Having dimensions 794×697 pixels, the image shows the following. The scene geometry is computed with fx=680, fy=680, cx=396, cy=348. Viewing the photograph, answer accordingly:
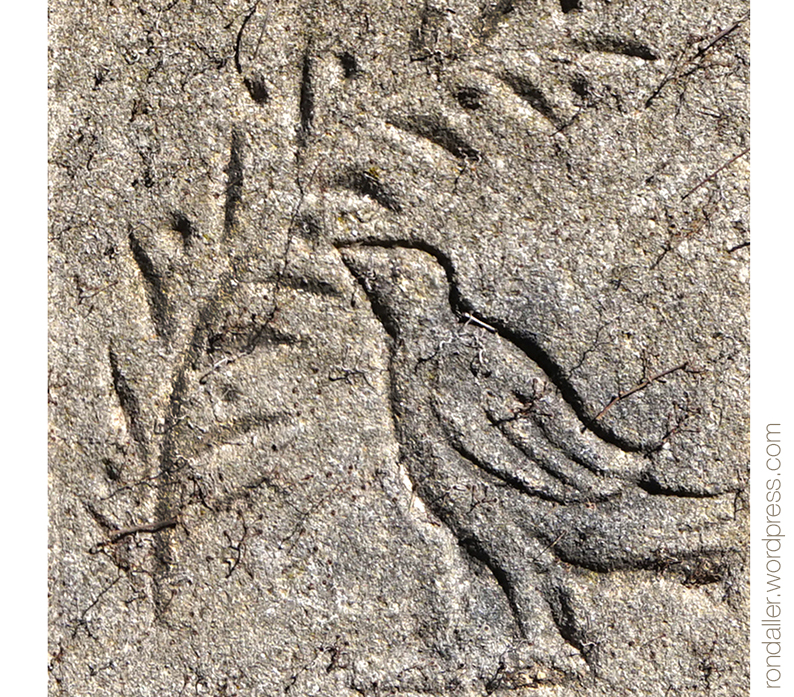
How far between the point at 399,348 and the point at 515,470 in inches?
18.9

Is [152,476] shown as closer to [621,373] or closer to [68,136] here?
[68,136]

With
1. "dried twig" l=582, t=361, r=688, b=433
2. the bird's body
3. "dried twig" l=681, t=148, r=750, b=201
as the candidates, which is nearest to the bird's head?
the bird's body

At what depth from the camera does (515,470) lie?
6.36ft

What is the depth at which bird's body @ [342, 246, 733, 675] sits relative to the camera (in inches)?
75.9

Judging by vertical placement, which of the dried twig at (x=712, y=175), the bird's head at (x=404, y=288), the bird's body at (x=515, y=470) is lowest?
the bird's body at (x=515, y=470)

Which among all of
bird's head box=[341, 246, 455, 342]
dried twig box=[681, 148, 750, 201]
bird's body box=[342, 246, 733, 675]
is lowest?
bird's body box=[342, 246, 733, 675]

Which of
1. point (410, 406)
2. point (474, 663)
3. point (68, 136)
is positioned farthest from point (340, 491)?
point (68, 136)

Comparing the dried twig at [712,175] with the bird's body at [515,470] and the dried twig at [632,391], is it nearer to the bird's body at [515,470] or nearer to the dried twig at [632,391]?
the dried twig at [632,391]

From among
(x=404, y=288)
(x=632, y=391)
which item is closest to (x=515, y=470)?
(x=632, y=391)

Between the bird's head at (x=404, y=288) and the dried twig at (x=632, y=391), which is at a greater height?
the bird's head at (x=404, y=288)

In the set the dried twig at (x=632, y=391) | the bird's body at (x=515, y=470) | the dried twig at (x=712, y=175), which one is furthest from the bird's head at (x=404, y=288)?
the dried twig at (x=712, y=175)

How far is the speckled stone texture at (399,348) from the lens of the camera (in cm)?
193

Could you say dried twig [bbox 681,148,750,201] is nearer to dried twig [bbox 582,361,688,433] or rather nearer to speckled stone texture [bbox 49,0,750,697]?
speckled stone texture [bbox 49,0,750,697]

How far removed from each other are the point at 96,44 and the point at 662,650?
2405 millimetres
